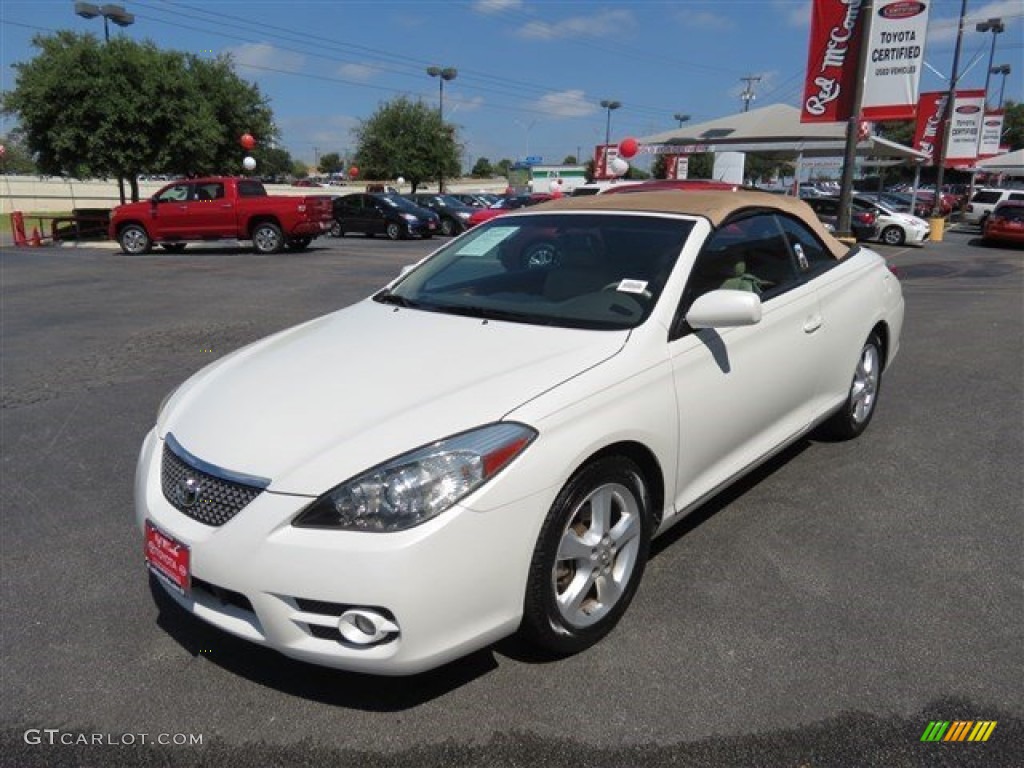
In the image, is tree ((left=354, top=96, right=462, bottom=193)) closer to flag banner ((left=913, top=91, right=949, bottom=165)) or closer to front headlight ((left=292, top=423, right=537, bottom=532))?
flag banner ((left=913, top=91, right=949, bottom=165))

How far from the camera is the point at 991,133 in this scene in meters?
34.1

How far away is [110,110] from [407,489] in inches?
944

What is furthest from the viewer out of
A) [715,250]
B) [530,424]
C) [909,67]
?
[909,67]

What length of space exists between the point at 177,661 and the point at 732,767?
191 centimetres

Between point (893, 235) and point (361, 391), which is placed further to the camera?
point (893, 235)

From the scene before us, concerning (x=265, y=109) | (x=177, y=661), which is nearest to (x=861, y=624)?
(x=177, y=661)

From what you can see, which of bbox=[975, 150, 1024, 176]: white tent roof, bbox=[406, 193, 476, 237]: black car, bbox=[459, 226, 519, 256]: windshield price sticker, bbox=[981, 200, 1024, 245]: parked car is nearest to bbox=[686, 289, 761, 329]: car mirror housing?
bbox=[459, 226, 519, 256]: windshield price sticker

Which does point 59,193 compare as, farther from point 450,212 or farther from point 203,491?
point 203,491

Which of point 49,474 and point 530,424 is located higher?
point 530,424

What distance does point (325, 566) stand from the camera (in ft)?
7.22

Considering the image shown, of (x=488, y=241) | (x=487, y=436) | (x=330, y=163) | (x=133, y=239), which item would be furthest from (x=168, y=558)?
(x=330, y=163)

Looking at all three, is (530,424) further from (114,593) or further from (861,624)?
(114,593)

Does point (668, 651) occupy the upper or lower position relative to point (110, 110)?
lower

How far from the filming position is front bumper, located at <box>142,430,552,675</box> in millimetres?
2188
